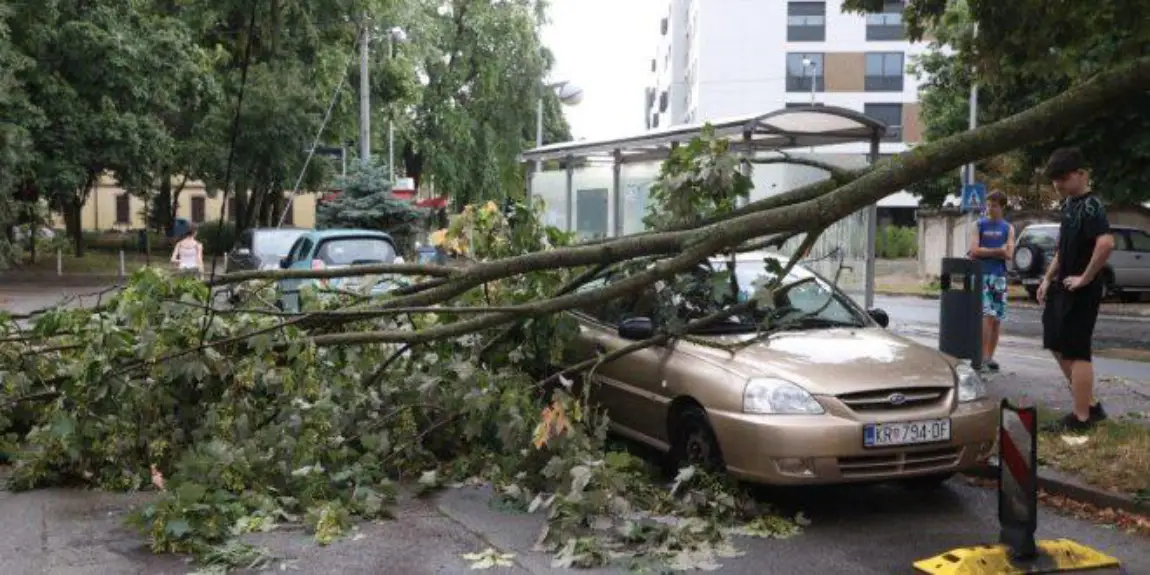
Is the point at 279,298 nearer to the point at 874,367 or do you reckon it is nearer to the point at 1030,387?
the point at 874,367

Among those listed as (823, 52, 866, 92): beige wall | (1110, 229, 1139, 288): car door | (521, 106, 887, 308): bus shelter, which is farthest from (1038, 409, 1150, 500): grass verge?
(823, 52, 866, 92): beige wall

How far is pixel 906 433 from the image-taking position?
5.82 meters

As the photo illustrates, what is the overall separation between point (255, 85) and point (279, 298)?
77.8 ft

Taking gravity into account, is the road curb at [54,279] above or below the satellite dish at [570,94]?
below

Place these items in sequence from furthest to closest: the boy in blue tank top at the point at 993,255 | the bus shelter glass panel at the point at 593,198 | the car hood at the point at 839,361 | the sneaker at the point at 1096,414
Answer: the bus shelter glass panel at the point at 593,198
the boy in blue tank top at the point at 993,255
the sneaker at the point at 1096,414
the car hood at the point at 839,361

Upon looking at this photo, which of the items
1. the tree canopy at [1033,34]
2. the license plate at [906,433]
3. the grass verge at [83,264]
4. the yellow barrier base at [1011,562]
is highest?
the tree canopy at [1033,34]

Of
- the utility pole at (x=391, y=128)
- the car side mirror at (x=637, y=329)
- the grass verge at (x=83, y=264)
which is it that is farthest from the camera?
the utility pole at (x=391, y=128)

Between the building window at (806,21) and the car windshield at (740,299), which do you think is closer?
the car windshield at (740,299)

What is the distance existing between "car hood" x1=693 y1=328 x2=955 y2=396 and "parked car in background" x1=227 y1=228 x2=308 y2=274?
1333cm

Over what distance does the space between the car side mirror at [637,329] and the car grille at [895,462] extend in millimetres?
1591

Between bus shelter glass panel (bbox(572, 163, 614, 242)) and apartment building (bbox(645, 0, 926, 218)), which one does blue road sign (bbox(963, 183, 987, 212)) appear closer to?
bus shelter glass panel (bbox(572, 163, 614, 242))

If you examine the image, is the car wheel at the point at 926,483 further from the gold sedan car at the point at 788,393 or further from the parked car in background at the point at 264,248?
the parked car in background at the point at 264,248

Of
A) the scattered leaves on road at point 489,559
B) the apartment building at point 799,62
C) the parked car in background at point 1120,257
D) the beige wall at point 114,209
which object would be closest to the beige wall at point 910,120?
the apartment building at point 799,62

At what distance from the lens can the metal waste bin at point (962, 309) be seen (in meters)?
9.09
